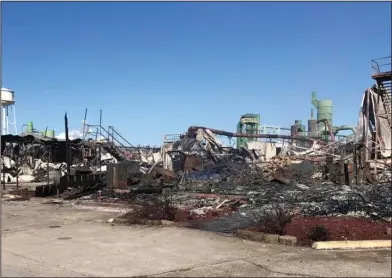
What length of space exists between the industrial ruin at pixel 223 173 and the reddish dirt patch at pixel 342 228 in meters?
0.62

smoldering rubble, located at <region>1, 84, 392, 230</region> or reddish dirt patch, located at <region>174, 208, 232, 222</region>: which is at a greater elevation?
smoldering rubble, located at <region>1, 84, 392, 230</region>

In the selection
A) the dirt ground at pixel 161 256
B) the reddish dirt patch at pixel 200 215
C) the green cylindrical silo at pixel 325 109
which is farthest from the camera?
the green cylindrical silo at pixel 325 109

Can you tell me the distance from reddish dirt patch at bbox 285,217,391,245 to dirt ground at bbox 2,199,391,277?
0.74 meters

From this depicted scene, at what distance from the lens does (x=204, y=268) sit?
750 cm

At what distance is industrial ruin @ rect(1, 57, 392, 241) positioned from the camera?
14078 millimetres

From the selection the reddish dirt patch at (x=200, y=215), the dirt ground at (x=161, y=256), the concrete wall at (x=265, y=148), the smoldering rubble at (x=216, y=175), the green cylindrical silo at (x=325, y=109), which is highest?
the green cylindrical silo at (x=325, y=109)

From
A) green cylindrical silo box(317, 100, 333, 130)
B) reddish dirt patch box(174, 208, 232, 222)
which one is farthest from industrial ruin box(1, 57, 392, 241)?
green cylindrical silo box(317, 100, 333, 130)

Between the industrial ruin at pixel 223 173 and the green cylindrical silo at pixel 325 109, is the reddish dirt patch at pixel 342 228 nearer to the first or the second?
the industrial ruin at pixel 223 173

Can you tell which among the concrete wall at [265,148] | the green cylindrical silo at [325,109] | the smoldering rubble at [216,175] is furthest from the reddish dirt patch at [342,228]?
the green cylindrical silo at [325,109]

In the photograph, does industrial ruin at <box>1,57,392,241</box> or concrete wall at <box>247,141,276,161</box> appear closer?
industrial ruin at <box>1,57,392,241</box>

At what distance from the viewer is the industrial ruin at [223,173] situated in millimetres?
14078

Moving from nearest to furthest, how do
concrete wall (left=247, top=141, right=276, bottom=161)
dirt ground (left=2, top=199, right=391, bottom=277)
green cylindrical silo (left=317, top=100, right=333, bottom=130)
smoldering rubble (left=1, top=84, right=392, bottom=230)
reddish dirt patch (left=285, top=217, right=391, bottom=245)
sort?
dirt ground (left=2, top=199, right=391, bottom=277), reddish dirt patch (left=285, top=217, right=391, bottom=245), smoldering rubble (left=1, top=84, right=392, bottom=230), concrete wall (left=247, top=141, right=276, bottom=161), green cylindrical silo (left=317, top=100, right=333, bottom=130)

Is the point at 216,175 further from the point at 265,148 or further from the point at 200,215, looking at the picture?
the point at 265,148

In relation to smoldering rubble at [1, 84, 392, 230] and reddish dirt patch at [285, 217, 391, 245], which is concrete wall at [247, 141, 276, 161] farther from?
reddish dirt patch at [285, 217, 391, 245]
